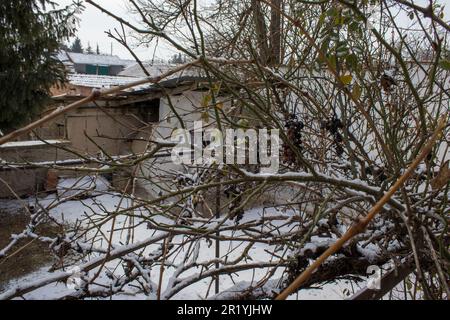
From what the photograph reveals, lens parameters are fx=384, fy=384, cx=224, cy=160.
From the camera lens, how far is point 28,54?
7.43m

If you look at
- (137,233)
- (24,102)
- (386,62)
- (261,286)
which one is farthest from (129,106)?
(261,286)

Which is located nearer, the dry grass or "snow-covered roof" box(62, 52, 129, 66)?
the dry grass

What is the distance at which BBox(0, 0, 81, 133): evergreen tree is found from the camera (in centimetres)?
711

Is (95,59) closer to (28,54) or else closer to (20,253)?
(28,54)

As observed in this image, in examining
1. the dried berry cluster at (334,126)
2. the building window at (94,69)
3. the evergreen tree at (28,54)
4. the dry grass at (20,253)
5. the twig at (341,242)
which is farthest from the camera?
the building window at (94,69)

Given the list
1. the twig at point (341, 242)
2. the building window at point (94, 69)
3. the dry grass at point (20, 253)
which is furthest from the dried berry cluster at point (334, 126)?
the building window at point (94, 69)

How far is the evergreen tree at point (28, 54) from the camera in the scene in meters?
7.11

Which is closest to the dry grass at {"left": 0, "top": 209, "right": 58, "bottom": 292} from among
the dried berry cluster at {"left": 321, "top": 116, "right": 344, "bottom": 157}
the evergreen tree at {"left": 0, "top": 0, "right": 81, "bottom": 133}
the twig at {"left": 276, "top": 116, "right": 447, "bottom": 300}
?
the evergreen tree at {"left": 0, "top": 0, "right": 81, "bottom": 133}

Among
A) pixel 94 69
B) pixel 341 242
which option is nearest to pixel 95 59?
pixel 94 69

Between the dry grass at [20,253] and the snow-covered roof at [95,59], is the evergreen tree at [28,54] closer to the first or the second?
the dry grass at [20,253]

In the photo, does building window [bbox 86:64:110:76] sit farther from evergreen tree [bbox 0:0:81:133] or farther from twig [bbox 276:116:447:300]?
twig [bbox 276:116:447:300]

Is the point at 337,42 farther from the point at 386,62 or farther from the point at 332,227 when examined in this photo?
the point at 386,62
